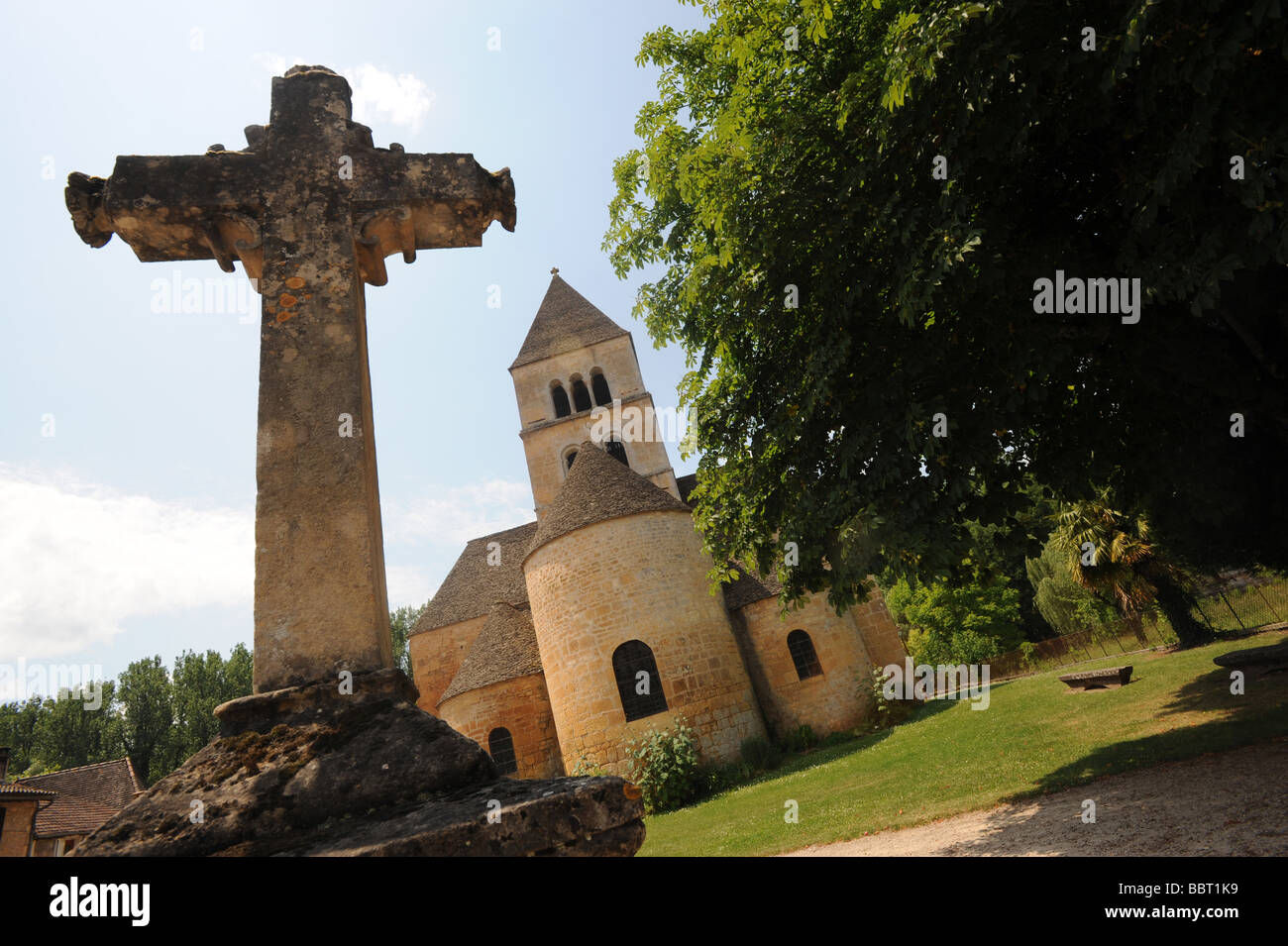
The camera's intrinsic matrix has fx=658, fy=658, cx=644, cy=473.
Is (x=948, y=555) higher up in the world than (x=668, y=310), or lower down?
lower down

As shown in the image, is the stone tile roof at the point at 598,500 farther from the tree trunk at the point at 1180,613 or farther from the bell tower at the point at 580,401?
the tree trunk at the point at 1180,613

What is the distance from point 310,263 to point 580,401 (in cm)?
2642

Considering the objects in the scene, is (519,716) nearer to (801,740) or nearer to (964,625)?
(801,740)

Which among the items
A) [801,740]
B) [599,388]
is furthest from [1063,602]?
[599,388]

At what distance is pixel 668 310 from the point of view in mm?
8367

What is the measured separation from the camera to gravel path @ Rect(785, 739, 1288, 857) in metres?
4.71

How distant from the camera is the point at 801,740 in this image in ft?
55.2

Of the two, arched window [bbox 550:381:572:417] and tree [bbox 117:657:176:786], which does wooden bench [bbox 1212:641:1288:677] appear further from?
tree [bbox 117:657:176:786]

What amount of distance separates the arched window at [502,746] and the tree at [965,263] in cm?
1293

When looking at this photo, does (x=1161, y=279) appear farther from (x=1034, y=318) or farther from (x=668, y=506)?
(x=668, y=506)

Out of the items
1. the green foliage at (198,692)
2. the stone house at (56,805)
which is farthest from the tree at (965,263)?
the green foliage at (198,692)
